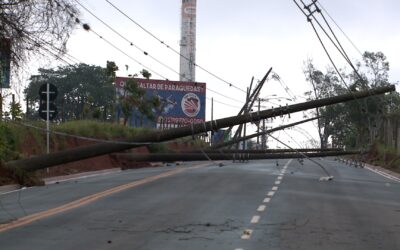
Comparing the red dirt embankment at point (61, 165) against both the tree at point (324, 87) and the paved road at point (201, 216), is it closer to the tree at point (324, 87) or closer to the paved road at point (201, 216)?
the paved road at point (201, 216)

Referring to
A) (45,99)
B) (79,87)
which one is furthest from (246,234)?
(79,87)

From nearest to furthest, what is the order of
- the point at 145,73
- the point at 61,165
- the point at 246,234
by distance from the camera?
the point at 246,234, the point at 61,165, the point at 145,73

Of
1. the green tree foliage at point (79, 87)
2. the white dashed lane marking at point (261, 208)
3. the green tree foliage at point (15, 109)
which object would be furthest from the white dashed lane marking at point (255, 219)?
the green tree foliage at point (79, 87)

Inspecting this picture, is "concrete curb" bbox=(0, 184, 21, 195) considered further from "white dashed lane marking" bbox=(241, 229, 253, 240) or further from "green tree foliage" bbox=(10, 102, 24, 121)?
"white dashed lane marking" bbox=(241, 229, 253, 240)

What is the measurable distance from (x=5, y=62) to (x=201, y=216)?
5.99m

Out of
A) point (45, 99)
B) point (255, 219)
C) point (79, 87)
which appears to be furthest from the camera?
point (79, 87)

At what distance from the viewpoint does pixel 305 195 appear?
784 inches

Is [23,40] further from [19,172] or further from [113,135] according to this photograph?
[113,135]

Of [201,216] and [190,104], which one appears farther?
[190,104]

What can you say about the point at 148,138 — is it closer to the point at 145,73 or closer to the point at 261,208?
the point at 261,208

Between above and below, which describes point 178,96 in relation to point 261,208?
above

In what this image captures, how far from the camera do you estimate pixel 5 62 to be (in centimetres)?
1655

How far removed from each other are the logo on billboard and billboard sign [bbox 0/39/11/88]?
153 feet

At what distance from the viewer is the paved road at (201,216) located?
38.3 ft
